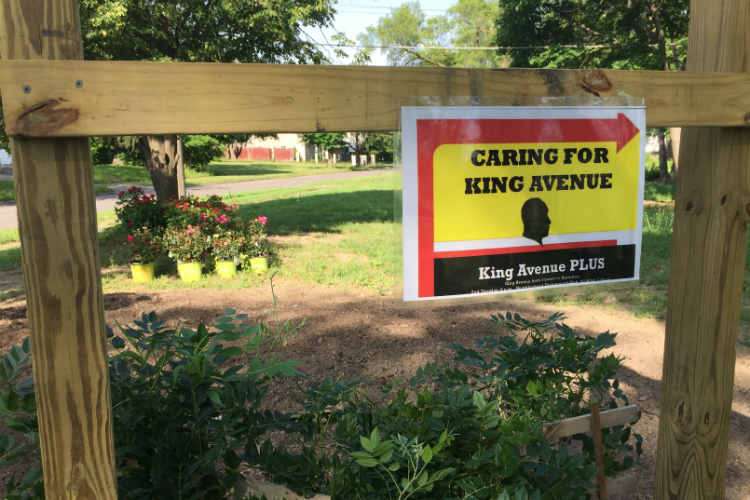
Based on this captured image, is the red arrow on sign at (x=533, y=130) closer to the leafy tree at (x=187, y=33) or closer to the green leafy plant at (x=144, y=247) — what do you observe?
the green leafy plant at (x=144, y=247)

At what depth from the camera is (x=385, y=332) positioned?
4.70 metres

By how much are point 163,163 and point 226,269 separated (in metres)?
3.35

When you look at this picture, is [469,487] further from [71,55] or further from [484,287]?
[71,55]

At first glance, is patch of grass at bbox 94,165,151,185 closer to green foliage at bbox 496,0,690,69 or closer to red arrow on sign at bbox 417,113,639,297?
green foliage at bbox 496,0,690,69

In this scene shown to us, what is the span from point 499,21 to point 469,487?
19.8 m

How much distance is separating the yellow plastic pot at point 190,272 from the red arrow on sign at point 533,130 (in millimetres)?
5865

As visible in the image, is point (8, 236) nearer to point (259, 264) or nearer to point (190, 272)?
point (190, 272)

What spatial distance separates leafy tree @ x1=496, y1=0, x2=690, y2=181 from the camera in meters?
15.2

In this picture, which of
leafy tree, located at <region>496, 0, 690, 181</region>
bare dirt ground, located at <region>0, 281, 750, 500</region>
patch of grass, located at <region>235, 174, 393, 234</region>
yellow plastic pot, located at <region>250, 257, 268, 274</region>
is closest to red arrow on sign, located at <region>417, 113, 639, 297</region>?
bare dirt ground, located at <region>0, 281, 750, 500</region>

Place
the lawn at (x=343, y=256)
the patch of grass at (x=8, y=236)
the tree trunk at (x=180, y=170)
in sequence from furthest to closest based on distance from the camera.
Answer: the patch of grass at (x=8, y=236)
the tree trunk at (x=180, y=170)
the lawn at (x=343, y=256)

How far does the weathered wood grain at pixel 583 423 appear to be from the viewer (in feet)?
6.26

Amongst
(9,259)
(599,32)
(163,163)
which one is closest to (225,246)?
(163,163)

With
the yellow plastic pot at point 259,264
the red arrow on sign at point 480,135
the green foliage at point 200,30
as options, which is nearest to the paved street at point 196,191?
the green foliage at point 200,30

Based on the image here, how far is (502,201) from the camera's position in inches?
62.5
